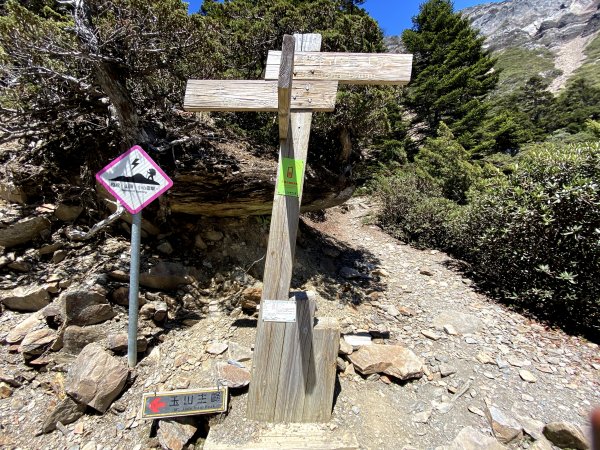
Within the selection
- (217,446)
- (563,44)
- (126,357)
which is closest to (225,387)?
(217,446)

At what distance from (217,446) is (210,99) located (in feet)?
8.32

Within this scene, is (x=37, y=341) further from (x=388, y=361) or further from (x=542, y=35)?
(x=542, y=35)

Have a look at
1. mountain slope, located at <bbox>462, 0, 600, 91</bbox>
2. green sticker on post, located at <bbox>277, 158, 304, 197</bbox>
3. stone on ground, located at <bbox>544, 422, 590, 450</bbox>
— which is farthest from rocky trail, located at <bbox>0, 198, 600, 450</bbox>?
mountain slope, located at <bbox>462, 0, 600, 91</bbox>

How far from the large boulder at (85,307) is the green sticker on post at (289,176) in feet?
7.21

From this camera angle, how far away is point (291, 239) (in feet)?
7.61

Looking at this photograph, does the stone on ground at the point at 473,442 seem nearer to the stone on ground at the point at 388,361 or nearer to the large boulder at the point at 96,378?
the stone on ground at the point at 388,361

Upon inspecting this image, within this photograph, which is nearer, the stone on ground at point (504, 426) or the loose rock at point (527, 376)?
the stone on ground at point (504, 426)

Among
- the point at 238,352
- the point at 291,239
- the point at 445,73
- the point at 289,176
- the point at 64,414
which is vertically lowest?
the point at 64,414

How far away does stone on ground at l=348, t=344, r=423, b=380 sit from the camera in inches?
111

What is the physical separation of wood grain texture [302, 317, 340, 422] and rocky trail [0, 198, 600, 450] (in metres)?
0.12

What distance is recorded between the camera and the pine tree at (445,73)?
16.4 metres

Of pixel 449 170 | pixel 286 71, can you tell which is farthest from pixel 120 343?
pixel 449 170

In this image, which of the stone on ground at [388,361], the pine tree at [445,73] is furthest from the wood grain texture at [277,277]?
the pine tree at [445,73]

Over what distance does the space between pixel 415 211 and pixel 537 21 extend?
4542 inches
